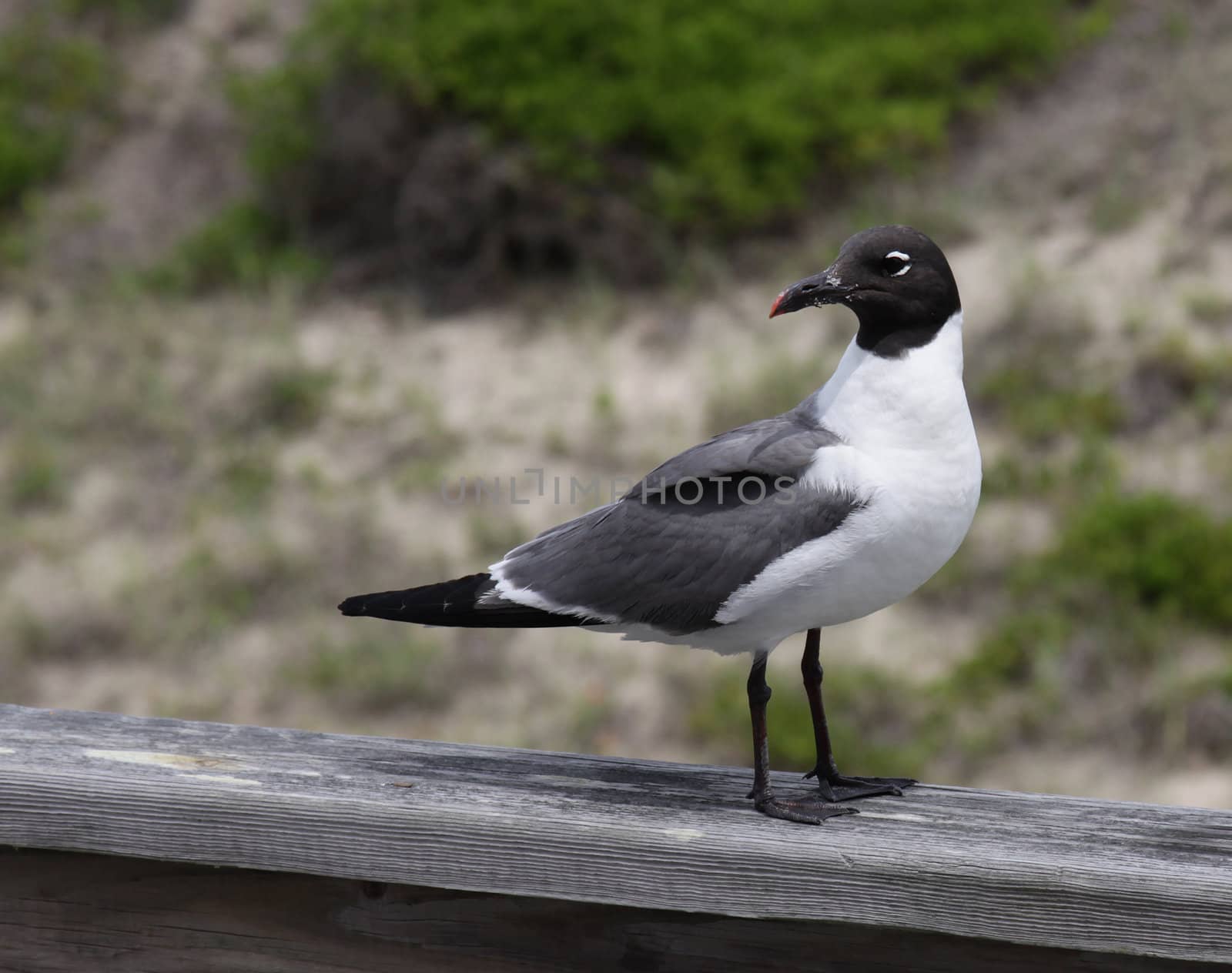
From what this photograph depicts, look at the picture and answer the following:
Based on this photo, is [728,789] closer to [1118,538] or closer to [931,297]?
[931,297]

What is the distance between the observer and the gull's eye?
2.23 meters

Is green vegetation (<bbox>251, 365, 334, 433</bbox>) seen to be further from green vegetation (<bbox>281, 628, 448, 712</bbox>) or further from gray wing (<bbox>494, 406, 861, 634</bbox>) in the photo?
gray wing (<bbox>494, 406, 861, 634</bbox>)

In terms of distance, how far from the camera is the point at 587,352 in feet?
25.9

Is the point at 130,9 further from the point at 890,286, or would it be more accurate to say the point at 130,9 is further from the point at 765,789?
the point at 765,789

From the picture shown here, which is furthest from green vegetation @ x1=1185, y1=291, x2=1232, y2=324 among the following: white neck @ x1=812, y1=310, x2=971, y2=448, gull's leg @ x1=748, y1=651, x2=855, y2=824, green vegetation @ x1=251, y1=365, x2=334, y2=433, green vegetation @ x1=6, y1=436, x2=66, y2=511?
green vegetation @ x1=6, y1=436, x2=66, y2=511

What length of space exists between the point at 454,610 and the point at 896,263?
94cm

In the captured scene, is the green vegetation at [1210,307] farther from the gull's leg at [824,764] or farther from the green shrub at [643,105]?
the gull's leg at [824,764]

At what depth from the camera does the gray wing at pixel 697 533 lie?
2217 mm

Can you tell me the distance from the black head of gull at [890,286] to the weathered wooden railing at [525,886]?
0.83 metres

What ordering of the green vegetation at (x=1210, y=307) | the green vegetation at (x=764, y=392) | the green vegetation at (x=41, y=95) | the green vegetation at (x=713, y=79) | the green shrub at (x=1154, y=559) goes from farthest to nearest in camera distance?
the green vegetation at (x=41, y=95), the green vegetation at (x=713, y=79), the green vegetation at (x=764, y=392), the green vegetation at (x=1210, y=307), the green shrub at (x=1154, y=559)

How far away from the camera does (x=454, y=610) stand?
7.36ft

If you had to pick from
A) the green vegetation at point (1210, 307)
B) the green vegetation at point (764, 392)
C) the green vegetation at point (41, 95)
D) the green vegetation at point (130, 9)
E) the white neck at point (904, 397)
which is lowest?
the white neck at point (904, 397)

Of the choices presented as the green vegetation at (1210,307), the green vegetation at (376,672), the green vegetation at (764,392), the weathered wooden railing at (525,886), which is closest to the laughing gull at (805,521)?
the weathered wooden railing at (525,886)

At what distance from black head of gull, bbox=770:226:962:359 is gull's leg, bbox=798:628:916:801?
1.86 ft
